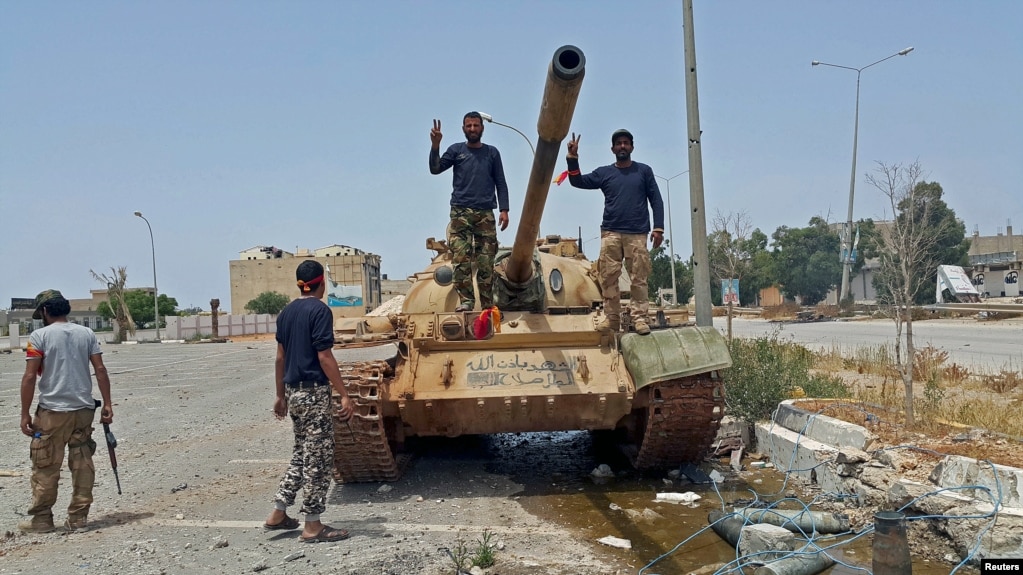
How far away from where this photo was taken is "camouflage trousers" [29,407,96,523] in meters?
5.89

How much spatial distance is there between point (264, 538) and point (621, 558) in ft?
8.12

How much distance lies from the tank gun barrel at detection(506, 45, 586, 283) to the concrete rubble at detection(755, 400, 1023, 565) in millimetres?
3028

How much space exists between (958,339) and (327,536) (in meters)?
18.3

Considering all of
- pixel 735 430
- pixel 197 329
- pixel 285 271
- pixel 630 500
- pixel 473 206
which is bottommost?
pixel 630 500

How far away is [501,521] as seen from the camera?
605 cm

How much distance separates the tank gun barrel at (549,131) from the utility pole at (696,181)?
2.50 m

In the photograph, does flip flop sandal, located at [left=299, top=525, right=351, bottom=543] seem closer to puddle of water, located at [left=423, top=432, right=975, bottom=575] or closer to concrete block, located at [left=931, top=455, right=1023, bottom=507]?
puddle of water, located at [left=423, top=432, right=975, bottom=575]

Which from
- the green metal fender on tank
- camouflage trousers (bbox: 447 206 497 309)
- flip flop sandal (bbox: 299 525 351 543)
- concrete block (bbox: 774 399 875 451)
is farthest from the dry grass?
flip flop sandal (bbox: 299 525 351 543)

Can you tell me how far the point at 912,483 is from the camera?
541 centimetres

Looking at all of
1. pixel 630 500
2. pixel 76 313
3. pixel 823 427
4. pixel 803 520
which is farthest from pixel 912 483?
pixel 76 313

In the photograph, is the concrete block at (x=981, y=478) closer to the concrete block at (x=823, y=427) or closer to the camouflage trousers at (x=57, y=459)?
the concrete block at (x=823, y=427)

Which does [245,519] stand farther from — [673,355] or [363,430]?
[673,355]

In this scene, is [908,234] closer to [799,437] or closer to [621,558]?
[799,437]

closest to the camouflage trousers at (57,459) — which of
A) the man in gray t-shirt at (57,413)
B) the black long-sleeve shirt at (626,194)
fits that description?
the man in gray t-shirt at (57,413)
